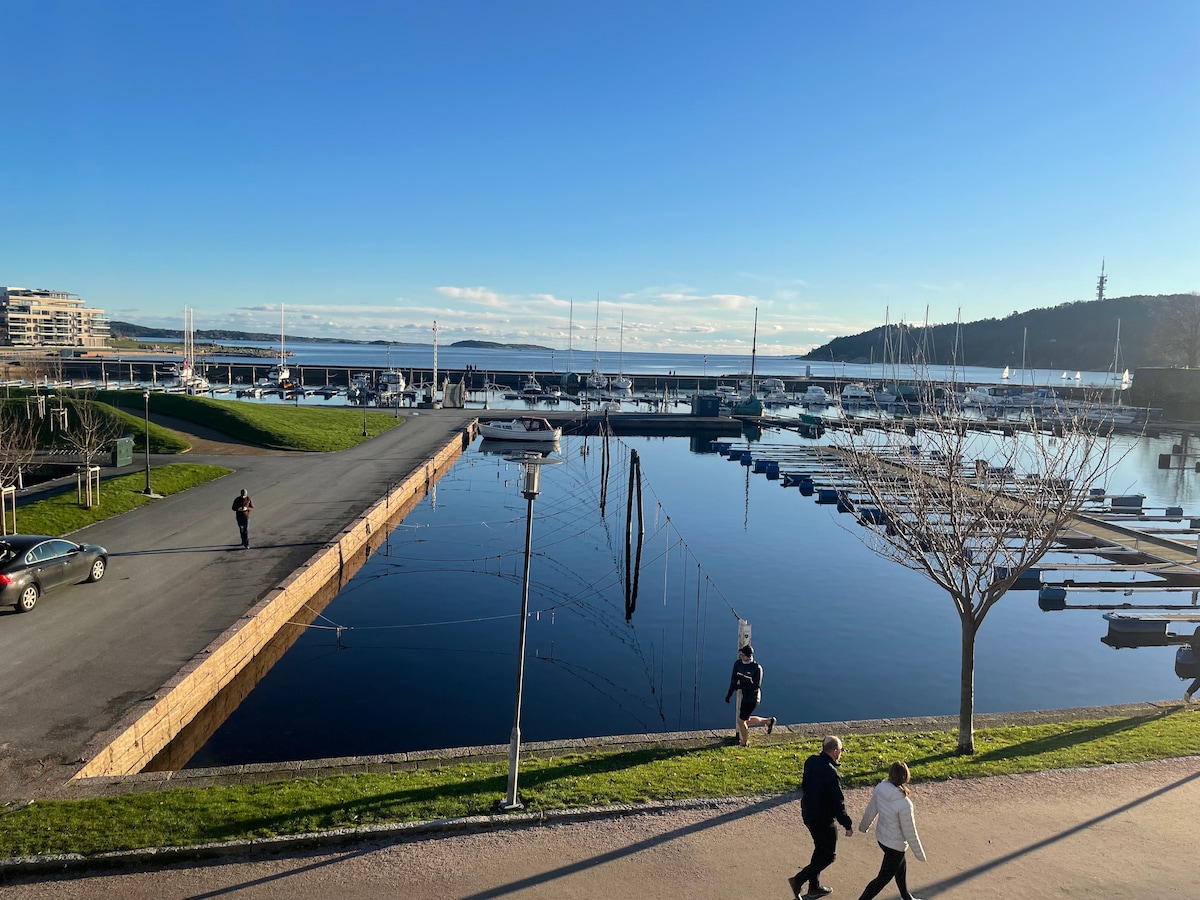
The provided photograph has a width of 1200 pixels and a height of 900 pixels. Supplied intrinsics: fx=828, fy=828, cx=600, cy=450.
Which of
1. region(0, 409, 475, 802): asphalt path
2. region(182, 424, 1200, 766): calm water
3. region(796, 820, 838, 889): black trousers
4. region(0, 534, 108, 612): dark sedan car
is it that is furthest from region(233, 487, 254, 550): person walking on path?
region(796, 820, 838, 889): black trousers

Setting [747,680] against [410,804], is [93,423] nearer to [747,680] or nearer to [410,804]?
[410,804]

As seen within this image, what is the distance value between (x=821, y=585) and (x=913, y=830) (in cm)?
1983

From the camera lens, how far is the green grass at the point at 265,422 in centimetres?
4126

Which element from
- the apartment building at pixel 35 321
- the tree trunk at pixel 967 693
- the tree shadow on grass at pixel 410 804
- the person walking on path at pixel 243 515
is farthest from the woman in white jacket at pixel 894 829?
the apartment building at pixel 35 321

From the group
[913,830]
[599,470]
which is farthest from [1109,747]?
[599,470]

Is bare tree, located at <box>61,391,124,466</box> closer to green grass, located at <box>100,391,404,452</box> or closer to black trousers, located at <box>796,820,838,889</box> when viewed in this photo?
green grass, located at <box>100,391,404,452</box>

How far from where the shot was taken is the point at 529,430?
192 ft

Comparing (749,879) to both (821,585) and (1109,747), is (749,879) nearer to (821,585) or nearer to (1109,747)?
(1109,747)

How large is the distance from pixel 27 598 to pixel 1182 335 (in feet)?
436

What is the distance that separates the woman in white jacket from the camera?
24.6ft

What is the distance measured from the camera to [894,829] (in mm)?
7523

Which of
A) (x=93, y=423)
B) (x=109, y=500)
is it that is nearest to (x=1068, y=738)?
(x=109, y=500)

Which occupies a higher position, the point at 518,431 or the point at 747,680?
the point at 518,431

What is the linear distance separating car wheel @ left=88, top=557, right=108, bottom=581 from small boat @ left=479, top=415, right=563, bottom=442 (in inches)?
1546
